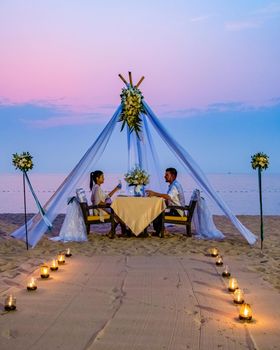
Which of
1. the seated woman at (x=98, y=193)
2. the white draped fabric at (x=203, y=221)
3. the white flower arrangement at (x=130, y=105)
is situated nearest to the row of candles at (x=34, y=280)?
the seated woman at (x=98, y=193)

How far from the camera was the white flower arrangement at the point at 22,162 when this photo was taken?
822 cm

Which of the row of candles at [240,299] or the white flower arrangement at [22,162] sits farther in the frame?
the white flower arrangement at [22,162]

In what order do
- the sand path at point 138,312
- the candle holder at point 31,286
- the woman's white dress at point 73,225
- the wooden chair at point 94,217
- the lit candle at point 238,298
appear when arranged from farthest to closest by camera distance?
the wooden chair at point 94,217 < the woman's white dress at point 73,225 < the candle holder at point 31,286 < the lit candle at point 238,298 < the sand path at point 138,312

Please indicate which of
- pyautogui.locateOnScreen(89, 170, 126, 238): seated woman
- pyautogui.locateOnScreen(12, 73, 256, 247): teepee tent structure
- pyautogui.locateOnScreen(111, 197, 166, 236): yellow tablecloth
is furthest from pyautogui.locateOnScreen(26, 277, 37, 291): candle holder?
pyautogui.locateOnScreen(89, 170, 126, 238): seated woman

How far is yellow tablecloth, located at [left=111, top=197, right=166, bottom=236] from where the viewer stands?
29.6 feet

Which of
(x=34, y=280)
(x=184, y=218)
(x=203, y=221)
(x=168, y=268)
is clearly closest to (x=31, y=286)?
(x=34, y=280)

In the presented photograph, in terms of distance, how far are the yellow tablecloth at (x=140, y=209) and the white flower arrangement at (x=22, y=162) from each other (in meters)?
1.64

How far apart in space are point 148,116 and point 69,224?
2408 millimetres

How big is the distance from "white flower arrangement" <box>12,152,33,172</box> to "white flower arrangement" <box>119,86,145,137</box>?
204 cm

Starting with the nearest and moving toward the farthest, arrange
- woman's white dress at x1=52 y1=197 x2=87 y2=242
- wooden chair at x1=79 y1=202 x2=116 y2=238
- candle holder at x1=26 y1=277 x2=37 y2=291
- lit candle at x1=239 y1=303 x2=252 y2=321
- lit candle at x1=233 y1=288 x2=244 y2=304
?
lit candle at x1=239 y1=303 x2=252 y2=321
lit candle at x1=233 y1=288 x2=244 y2=304
candle holder at x1=26 y1=277 x2=37 y2=291
woman's white dress at x1=52 y1=197 x2=87 y2=242
wooden chair at x1=79 y1=202 x2=116 y2=238

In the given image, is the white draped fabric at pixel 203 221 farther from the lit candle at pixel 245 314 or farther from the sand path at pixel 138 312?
the lit candle at pixel 245 314

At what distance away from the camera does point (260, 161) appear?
8.15m

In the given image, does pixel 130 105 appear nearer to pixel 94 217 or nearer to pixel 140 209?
pixel 140 209

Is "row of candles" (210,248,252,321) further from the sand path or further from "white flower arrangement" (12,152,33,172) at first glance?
"white flower arrangement" (12,152,33,172)
